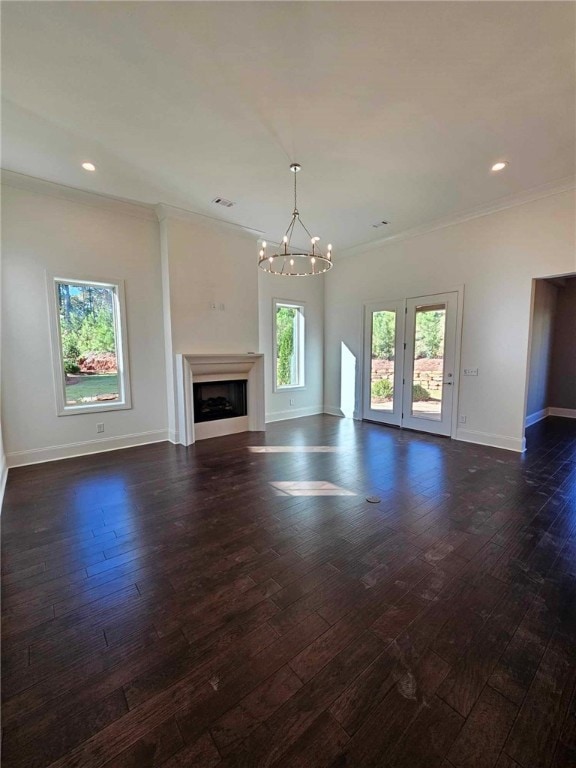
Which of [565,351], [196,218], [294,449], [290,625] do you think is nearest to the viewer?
[290,625]

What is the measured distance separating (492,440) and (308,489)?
3295 millimetres

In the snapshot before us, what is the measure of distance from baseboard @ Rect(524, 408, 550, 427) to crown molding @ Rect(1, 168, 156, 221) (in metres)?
7.69

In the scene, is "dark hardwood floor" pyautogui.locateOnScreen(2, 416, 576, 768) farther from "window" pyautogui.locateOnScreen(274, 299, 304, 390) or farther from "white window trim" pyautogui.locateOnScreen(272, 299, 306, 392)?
"window" pyautogui.locateOnScreen(274, 299, 304, 390)

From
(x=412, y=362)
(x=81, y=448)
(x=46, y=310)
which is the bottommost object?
(x=81, y=448)

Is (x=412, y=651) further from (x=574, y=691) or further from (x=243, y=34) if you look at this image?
(x=243, y=34)

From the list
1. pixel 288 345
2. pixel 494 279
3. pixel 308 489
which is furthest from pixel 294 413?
pixel 494 279

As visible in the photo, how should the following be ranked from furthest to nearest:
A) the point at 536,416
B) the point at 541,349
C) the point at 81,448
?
the point at 536,416 → the point at 541,349 → the point at 81,448

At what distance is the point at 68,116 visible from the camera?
296 centimetres

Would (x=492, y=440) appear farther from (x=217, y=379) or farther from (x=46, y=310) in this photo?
(x=46, y=310)

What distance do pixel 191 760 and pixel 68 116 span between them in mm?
4589

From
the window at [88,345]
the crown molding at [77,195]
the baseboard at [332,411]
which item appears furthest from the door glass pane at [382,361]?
the window at [88,345]

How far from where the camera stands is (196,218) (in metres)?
5.12

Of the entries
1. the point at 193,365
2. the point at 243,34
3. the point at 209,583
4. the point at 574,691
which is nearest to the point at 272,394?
the point at 193,365

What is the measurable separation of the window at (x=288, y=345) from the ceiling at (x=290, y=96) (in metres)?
2.83
